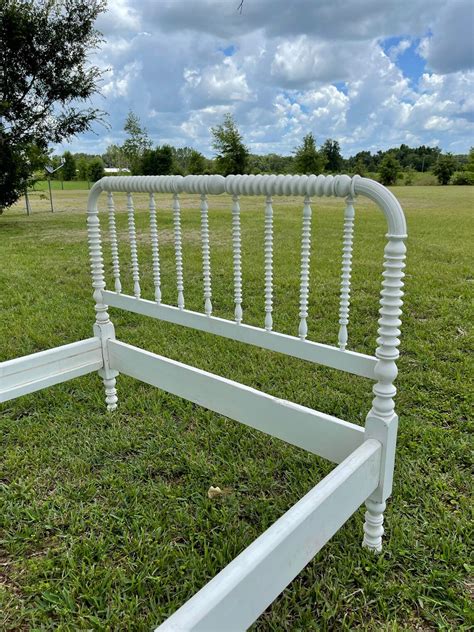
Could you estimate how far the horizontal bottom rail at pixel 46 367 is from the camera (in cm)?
211

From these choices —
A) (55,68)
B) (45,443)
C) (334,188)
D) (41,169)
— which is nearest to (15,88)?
(55,68)

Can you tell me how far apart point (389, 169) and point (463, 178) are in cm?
539

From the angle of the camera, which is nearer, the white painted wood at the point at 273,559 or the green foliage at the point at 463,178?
the white painted wood at the point at 273,559

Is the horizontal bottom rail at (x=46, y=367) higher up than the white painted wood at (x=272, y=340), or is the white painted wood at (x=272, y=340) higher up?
the white painted wood at (x=272, y=340)

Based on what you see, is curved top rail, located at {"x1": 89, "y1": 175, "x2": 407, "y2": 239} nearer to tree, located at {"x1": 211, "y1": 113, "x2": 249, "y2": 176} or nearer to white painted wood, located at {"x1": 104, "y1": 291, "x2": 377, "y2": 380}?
white painted wood, located at {"x1": 104, "y1": 291, "x2": 377, "y2": 380}

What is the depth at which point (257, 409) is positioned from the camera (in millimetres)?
1766

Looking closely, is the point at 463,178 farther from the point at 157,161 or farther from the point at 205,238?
the point at 205,238

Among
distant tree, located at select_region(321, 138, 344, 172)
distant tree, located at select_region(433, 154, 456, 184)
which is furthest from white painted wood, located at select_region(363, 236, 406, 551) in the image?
distant tree, located at select_region(433, 154, 456, 184)

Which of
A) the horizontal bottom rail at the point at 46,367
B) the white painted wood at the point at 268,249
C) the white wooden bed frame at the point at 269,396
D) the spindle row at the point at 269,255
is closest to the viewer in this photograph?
the white wooden bed frame at the point at 269,396

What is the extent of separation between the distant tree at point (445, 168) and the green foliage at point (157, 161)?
20553 mm

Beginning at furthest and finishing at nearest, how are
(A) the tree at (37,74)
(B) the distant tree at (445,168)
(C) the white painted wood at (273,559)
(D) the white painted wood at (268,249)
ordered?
(B) the distant tree at (445,168) → (A) the tree at (37,74) → (D) the white painted wood at (268,249) → (C) the white painted wood at (273,559)

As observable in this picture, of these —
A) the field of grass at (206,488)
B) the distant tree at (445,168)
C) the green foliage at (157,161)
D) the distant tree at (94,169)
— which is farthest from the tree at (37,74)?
the distant tree at (445,168)

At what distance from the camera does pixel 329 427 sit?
158cm

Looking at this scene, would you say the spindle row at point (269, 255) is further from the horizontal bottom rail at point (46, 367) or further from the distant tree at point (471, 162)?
the distant tree at point (471, 162)
